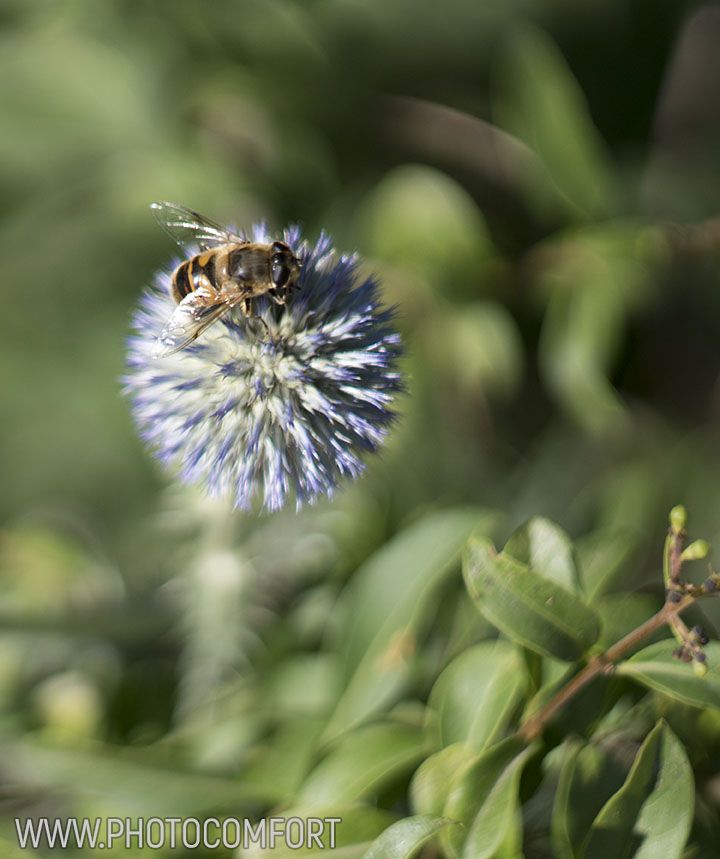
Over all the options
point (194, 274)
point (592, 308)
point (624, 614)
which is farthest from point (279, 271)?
point (592, 308)

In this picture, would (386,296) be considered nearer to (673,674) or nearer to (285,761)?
(285,761)

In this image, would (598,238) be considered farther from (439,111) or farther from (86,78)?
(86,78)

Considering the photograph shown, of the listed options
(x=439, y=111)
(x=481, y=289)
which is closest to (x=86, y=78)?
(x=439, y=111)

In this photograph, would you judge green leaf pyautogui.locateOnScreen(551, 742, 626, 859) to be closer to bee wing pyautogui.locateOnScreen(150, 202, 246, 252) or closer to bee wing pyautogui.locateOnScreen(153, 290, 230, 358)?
bee wing pyautogui.locateOnScreen(153, 290, 230, 358)

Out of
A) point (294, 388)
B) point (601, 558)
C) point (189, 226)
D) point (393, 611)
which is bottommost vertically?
point (393, 611)

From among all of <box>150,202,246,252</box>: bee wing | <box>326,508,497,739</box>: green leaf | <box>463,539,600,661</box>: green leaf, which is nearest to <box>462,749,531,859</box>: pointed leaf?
<box>463,539,600,661</box>: green leaf

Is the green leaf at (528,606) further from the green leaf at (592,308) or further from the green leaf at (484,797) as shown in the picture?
the green leaf at (592,308)
